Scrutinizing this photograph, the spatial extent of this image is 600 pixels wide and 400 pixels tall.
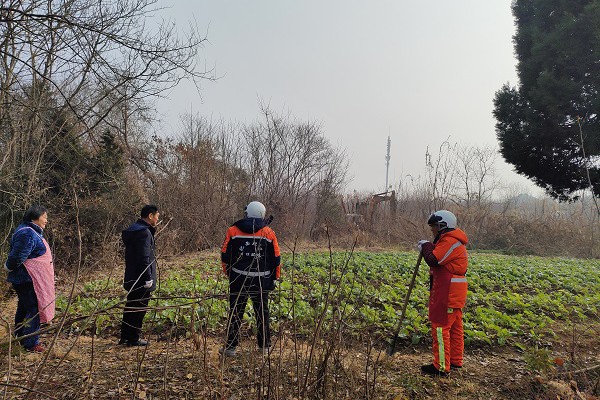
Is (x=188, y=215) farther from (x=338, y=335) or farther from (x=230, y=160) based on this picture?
(x=338, y=335)

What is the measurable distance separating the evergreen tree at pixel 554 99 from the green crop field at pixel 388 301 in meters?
5.16

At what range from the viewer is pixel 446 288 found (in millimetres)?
4711

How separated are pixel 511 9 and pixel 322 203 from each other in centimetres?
1381

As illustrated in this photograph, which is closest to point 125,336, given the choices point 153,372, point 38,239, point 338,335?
point 153,372

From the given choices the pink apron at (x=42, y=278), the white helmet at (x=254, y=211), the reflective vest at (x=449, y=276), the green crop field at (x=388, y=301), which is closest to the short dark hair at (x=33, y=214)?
the pink apron at (x=42, y=278)

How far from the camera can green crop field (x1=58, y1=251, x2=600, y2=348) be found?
550 centimetres

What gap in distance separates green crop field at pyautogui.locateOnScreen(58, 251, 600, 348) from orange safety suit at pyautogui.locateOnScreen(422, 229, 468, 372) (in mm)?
734

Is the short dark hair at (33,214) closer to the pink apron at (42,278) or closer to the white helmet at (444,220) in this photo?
the pink apron at (42,278)

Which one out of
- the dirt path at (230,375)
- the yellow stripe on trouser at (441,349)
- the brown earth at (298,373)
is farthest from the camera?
the yellow stripe on trouser at (441,349)

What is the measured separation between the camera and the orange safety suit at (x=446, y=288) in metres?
4.67

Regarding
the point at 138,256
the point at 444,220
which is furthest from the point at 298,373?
the point at 138,256

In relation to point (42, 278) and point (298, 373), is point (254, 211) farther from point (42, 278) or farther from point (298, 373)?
point (42, 278)

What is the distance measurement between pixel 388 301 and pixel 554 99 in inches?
451

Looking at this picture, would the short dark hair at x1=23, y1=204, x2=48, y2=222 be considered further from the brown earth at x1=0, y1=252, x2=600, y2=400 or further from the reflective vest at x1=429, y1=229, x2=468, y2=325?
the reflective vest at x1=429, y1=229, x2=468, y2=325
